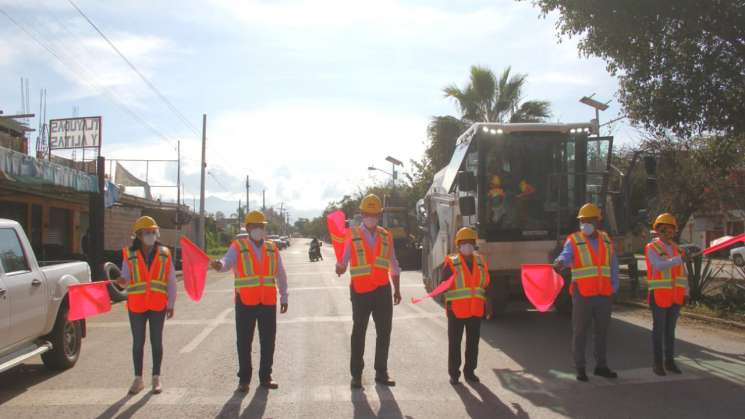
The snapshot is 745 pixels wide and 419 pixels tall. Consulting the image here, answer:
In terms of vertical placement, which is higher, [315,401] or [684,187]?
[684,187]

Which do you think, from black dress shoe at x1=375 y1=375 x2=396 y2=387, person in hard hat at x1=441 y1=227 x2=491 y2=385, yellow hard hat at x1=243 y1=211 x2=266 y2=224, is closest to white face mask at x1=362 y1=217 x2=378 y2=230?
person in hard hat at x1=441 y1=227 x2=491 y2=385

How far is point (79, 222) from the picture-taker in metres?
28.2

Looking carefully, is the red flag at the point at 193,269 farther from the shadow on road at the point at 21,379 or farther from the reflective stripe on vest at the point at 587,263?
the reflective stripe on vest at the point at 587,263

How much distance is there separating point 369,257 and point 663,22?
7.11m

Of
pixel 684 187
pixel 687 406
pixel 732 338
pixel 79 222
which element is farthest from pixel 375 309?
pixel 79 222

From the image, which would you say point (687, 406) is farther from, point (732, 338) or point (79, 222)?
point (79, 222)

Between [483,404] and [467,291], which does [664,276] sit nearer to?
[467,291]

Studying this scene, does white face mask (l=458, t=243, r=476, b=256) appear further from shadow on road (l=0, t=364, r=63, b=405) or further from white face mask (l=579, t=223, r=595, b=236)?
shadow on road (l=0, t=364, r=63, b=405)

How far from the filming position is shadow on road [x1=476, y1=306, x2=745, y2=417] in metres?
5.82

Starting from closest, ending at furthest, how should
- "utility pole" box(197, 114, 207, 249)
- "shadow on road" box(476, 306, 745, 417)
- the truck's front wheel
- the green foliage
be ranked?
"shadow on road" box(476, 306, 745, 417)
the truck's front wheel
the green foliage
"utility pole" box(197, 114, 207, 249)

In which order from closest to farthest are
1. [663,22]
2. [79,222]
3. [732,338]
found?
[732,338], [663,22], [79,222]

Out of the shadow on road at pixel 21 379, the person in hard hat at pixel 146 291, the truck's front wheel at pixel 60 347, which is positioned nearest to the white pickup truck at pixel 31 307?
the truck's front wheel at pixel 60 347

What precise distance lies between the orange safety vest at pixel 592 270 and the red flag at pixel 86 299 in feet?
17.5

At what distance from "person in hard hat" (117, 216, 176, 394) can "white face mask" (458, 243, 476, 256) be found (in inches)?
124
